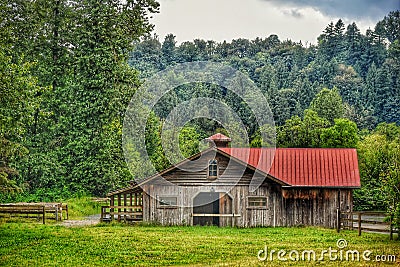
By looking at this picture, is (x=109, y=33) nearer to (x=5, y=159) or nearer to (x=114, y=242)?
(x=5, y=159)

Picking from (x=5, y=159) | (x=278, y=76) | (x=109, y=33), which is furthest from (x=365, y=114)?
(x=5, y=159)

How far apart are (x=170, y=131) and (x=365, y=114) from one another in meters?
48.5

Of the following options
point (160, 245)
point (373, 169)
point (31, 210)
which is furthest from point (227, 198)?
point (373, 169)

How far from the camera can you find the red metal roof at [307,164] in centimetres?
3821

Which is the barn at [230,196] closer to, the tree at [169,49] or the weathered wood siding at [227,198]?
the weathered wood siding at [227,198]

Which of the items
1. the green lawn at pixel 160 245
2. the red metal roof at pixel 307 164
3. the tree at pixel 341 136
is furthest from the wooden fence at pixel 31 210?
the tree at pixel 341 136

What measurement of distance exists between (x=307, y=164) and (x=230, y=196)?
17.7 ft

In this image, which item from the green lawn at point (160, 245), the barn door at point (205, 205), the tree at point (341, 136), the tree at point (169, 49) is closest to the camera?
the green lawn at point (160, 245)

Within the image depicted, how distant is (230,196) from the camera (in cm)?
3766

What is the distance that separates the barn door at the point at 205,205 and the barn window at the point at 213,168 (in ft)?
3.42

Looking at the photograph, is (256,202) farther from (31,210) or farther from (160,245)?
(31,210)

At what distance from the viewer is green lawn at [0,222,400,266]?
2414 cm

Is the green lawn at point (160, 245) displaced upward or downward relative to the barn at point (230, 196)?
downward

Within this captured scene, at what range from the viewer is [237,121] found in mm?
86312
